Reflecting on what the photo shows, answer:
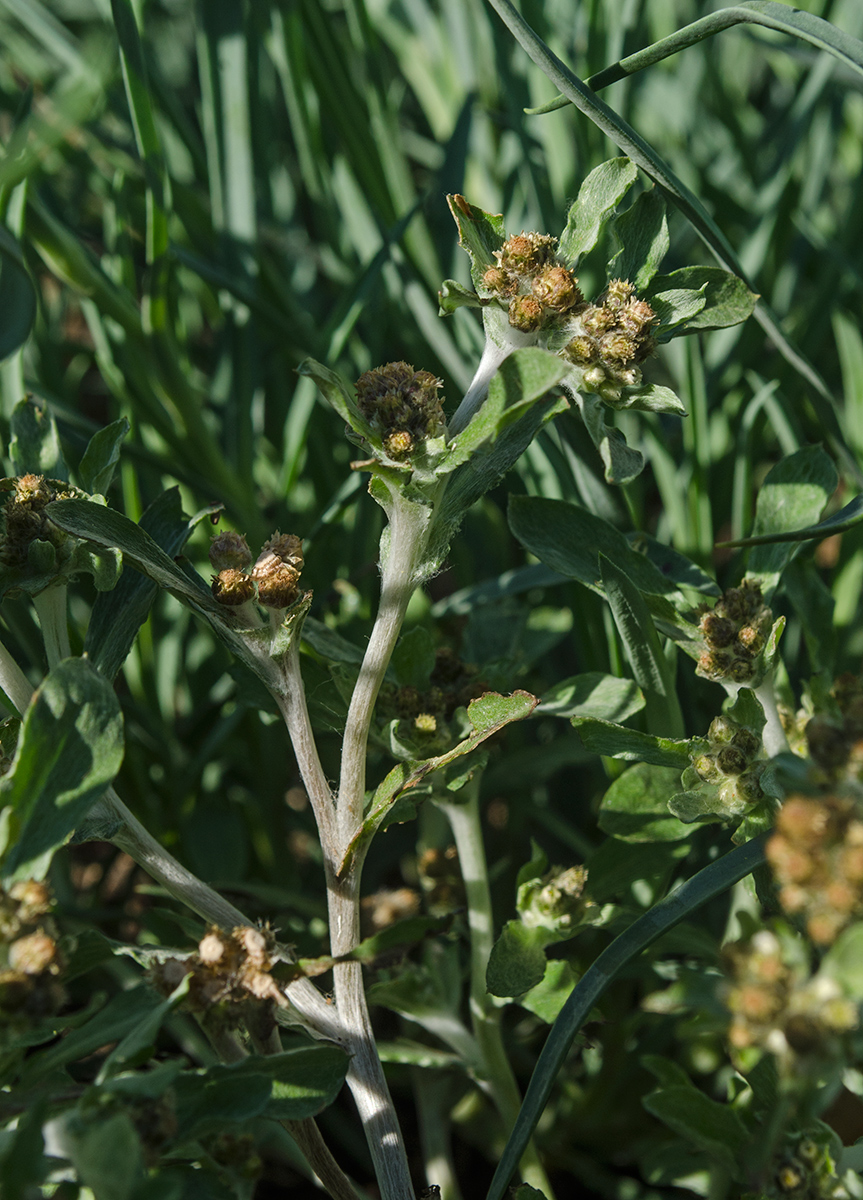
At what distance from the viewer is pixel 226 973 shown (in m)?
0.58

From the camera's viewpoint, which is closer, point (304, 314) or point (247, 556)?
point (247, 556)

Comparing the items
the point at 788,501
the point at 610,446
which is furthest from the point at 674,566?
the point at 610,446

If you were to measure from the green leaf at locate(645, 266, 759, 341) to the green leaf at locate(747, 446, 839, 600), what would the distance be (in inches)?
5.9

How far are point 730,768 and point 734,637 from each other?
99mm

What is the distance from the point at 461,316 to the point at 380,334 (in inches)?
9.2

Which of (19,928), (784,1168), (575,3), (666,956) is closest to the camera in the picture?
(19,928)

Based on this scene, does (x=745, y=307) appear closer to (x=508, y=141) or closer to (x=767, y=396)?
(x=767, y=396)

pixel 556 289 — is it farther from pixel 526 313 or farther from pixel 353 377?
pixel 353 377

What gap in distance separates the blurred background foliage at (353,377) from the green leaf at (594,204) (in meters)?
0.20

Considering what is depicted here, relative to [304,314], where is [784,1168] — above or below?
below

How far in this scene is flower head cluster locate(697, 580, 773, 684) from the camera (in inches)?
28.4

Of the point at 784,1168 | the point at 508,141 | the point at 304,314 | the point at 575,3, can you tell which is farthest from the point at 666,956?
the point at 575,3

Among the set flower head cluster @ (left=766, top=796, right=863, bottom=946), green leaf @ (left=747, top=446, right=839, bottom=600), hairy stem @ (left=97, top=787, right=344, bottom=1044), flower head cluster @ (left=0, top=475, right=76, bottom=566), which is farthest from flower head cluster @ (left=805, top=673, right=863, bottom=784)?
flower head cluster @ (left=0, top=475, right=76, bottom=566)

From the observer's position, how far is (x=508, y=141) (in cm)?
128
